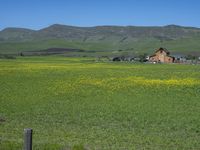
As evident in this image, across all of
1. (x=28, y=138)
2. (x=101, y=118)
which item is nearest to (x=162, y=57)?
(x=101, y=118)

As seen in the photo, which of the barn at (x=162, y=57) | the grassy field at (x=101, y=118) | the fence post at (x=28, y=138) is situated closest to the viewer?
the fence post at (x=28, y=138)

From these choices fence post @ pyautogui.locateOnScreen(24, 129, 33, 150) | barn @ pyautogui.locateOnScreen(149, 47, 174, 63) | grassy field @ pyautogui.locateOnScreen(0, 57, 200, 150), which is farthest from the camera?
barn @ pyautogui.locateOnScreen(149, 47, 174, 63)

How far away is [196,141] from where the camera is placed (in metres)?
15.1

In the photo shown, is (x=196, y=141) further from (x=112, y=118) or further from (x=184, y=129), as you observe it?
(x=112, y=118)

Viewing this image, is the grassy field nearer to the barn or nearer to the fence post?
the fence post

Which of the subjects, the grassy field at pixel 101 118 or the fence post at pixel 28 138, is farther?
the grassy field at pixel 101 118

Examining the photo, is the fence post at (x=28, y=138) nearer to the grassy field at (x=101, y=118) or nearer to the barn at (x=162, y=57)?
the grassy field at (x=101, y=118)

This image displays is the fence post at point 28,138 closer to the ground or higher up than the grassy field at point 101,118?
higher up

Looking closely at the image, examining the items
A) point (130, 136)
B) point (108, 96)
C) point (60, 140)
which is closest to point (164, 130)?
point (130, 136)

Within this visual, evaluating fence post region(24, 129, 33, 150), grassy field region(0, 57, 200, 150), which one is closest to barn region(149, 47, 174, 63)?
grassy field region(0, 57, 200, 150)

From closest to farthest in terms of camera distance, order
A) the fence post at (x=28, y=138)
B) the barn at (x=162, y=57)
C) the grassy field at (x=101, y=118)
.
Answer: the fence post at (x=28, y=138)
the grassy field at (x=101, y=118)
the barn at (x=162, y=57)

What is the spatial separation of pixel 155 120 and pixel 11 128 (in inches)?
259

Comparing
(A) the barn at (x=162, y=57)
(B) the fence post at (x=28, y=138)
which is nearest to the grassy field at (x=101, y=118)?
(B) the fence post at (x=28, y=138)

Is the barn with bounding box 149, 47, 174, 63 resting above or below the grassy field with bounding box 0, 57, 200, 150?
below
